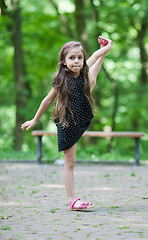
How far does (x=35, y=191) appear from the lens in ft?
19.8

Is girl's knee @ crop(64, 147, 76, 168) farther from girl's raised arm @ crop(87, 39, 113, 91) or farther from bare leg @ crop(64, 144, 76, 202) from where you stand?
girl's raised arm @ crop(87, 39, 113, 91)

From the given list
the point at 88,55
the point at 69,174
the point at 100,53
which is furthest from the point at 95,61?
the point at 88,55

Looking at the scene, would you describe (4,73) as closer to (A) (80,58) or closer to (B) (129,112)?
(B) (129,112)

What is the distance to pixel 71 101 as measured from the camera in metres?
4.52

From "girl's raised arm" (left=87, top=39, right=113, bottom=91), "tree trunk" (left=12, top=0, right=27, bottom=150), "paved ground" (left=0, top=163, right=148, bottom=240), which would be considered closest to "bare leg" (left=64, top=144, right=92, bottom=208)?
"paved ground" (left=0, top=163, right=148, bottom=240)

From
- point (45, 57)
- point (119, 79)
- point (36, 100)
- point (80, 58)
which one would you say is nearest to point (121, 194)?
point (80, 58)

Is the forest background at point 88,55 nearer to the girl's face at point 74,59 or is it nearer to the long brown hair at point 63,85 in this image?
the long brown hair at point 63,85

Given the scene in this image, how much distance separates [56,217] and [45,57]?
45.6 ft

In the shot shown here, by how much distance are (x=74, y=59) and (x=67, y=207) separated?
179 cm

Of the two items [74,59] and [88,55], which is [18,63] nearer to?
[88,55]

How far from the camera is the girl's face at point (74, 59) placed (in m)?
4.43

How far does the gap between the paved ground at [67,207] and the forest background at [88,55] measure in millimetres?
4882

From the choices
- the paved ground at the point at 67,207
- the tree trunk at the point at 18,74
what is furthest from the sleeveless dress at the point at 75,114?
the tree trunk at the point at 18,74

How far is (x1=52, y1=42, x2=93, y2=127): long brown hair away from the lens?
4.47 meters
